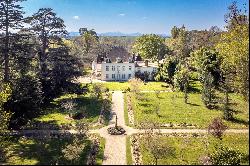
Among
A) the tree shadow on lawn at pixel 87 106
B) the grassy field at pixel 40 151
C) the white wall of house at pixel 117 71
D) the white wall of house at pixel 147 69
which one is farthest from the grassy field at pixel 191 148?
the white wall of house at pixel 117 71

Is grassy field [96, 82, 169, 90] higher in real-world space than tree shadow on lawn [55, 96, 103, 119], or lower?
higher

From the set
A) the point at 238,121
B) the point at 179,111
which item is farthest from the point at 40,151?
the point at 238,121

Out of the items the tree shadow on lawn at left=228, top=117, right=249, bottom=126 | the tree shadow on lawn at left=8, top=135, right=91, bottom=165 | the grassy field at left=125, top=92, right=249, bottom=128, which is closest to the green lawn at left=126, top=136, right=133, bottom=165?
the tree shadow on lawn at left=8, top=135, right=91, bottom=165

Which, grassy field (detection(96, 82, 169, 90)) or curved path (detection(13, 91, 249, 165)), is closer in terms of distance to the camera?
curved path (detection(13, 91, 249, 165))

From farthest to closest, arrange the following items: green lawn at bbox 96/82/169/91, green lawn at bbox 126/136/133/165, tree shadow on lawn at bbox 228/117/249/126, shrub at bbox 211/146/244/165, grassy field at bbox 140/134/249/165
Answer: green lawn at bbox 96/82/169/91, tree shadow on lawn at bbox 228/117/249/126, grassy field at bbox 140/134/249/165, green lawn at bbox 126/136/133/165, shrub at bbox 211/146/244/165

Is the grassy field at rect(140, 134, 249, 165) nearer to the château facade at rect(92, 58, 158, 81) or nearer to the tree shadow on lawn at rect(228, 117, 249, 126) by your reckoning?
the tree shadow on lawn at rect(228, 117, 249, 126)
